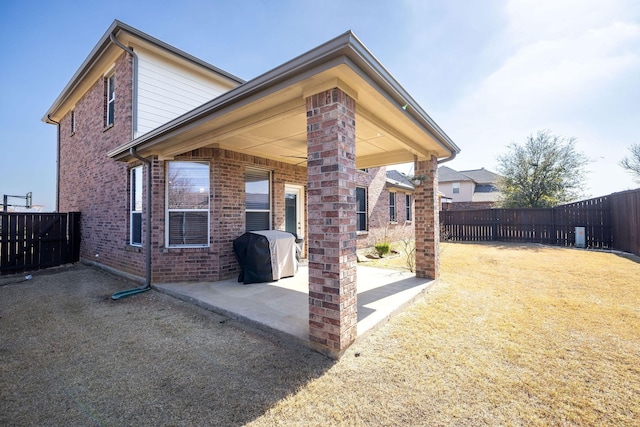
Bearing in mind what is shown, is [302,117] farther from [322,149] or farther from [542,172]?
[542,172]

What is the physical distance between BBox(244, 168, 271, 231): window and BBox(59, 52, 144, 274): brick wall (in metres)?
2.54

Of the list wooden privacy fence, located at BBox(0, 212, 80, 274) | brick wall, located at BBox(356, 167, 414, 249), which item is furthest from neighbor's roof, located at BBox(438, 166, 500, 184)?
wooden privacy fence, located at BBox(0, 212, 80, 274)

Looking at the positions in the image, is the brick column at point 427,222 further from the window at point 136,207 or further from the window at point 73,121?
the window at point 73,121

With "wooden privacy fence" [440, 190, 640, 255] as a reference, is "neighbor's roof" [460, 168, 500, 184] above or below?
above

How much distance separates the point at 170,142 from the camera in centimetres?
509

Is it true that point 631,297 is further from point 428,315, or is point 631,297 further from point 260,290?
point 260,290

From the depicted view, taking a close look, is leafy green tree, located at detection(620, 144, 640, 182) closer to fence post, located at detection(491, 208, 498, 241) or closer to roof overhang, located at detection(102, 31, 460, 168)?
fence post, located at detection(491, 208, 498, 241)

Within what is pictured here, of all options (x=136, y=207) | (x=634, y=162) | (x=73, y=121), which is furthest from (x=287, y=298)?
(x=634, y=162)

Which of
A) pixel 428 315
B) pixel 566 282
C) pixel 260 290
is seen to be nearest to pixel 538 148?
pixel 566 282

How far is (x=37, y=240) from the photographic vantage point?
779 cm

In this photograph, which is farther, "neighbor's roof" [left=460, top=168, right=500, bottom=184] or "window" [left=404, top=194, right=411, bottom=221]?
"neighbor's roof" [left=460, top=168, right=500, bottom=184]

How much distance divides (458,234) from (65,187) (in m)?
18.2

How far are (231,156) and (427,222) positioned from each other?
441 cm

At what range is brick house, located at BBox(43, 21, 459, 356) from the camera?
9.27 ft
